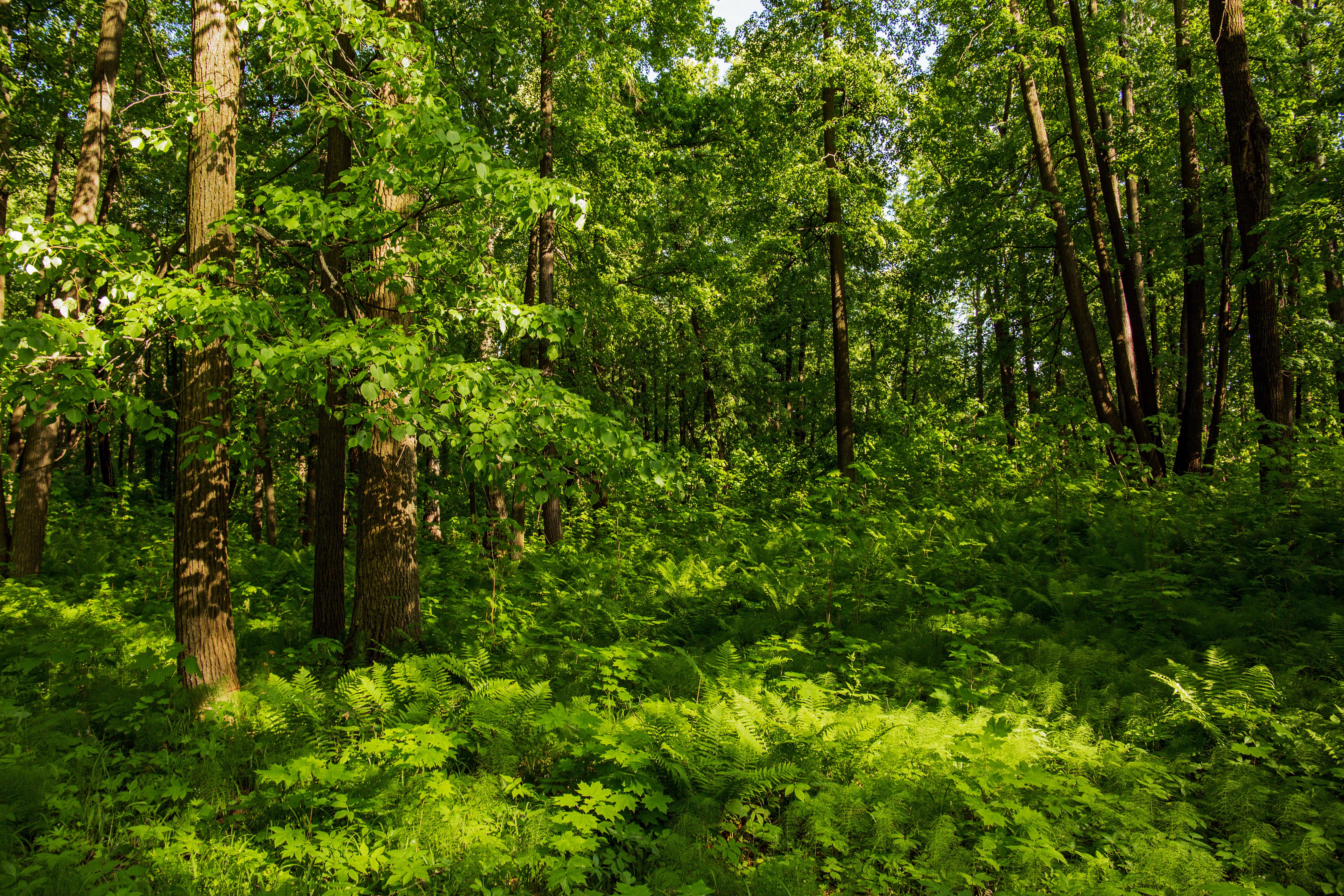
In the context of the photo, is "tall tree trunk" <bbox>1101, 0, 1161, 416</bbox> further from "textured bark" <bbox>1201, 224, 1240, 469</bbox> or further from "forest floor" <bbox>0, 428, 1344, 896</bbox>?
"forest floor" <bbox>0, 428, 1344, 896</bbox>

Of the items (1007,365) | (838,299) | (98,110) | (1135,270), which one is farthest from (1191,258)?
(98,110)

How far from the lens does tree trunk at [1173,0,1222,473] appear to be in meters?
10.0

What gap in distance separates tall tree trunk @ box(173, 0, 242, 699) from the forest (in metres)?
0.03

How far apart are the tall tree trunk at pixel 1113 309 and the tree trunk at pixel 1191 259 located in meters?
0.48

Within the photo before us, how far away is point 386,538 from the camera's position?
5.71 m

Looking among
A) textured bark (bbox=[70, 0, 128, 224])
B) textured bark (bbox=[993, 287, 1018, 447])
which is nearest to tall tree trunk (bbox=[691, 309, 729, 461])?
textured bark (bbox=[993, 287, 1018, 447])

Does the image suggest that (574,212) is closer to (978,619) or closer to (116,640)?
(978,619)

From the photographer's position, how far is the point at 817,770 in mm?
4094

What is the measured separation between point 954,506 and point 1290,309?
8793 mm

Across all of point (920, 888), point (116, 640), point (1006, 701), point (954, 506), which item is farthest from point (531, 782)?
point (954, 506)

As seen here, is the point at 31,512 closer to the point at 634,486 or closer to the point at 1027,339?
the point at 634,486

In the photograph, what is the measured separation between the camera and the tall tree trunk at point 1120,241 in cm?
1084

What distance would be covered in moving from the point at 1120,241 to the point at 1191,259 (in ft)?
6.23

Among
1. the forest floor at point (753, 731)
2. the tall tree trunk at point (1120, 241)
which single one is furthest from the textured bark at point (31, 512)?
the tall tree trunk at point (1120, 241)
